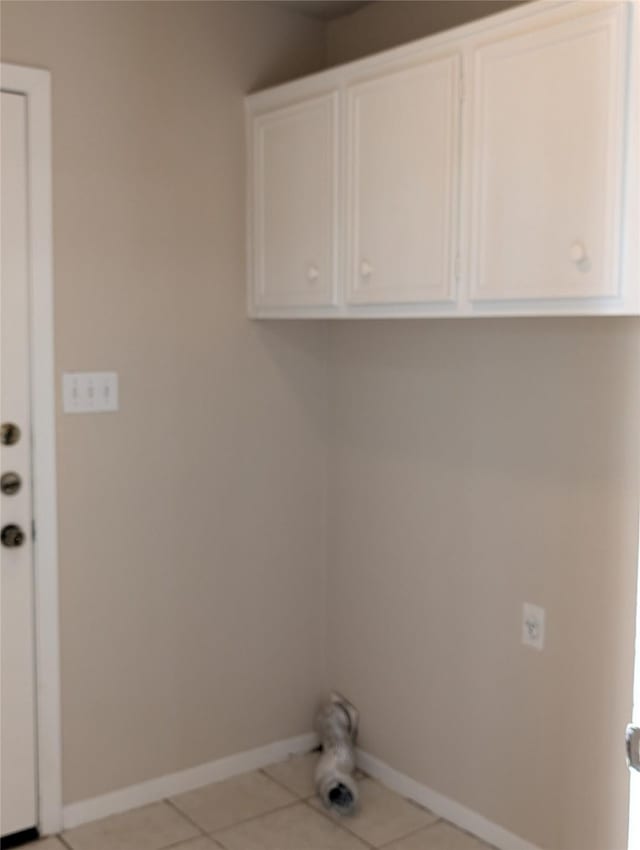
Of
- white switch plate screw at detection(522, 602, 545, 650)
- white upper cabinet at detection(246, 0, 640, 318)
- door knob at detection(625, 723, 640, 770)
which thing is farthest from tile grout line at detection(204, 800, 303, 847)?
door knob at detection(625, 723, 640, 770)

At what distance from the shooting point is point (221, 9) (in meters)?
2.92

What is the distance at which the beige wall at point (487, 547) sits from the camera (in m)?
2.38

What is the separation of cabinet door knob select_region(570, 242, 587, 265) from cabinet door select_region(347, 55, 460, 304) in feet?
1.20

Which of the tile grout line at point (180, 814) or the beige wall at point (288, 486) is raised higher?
the beige wall at point (288, 486)

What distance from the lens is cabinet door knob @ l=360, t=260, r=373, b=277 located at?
8.46 ft

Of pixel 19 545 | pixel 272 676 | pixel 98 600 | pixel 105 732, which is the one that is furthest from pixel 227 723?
pixel 19 545

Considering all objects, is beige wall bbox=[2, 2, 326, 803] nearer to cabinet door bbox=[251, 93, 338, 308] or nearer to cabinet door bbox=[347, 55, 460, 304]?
cabinet door bbox=[251, 93, 338, 308]

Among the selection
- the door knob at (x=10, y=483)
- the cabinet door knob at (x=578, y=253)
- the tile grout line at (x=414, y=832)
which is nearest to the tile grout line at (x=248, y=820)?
the tile grout line at (x=414, y=832)

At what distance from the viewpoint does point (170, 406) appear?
293cm

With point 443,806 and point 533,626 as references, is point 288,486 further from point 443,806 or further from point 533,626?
point 443,806

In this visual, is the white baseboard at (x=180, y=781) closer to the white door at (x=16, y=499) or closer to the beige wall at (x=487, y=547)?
the white door at (x=16, y=499)

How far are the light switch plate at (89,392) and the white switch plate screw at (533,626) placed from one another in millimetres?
1316

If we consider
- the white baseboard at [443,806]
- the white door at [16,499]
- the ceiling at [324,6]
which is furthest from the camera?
the ceiling at [324,6]

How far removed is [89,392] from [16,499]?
1.20ft
